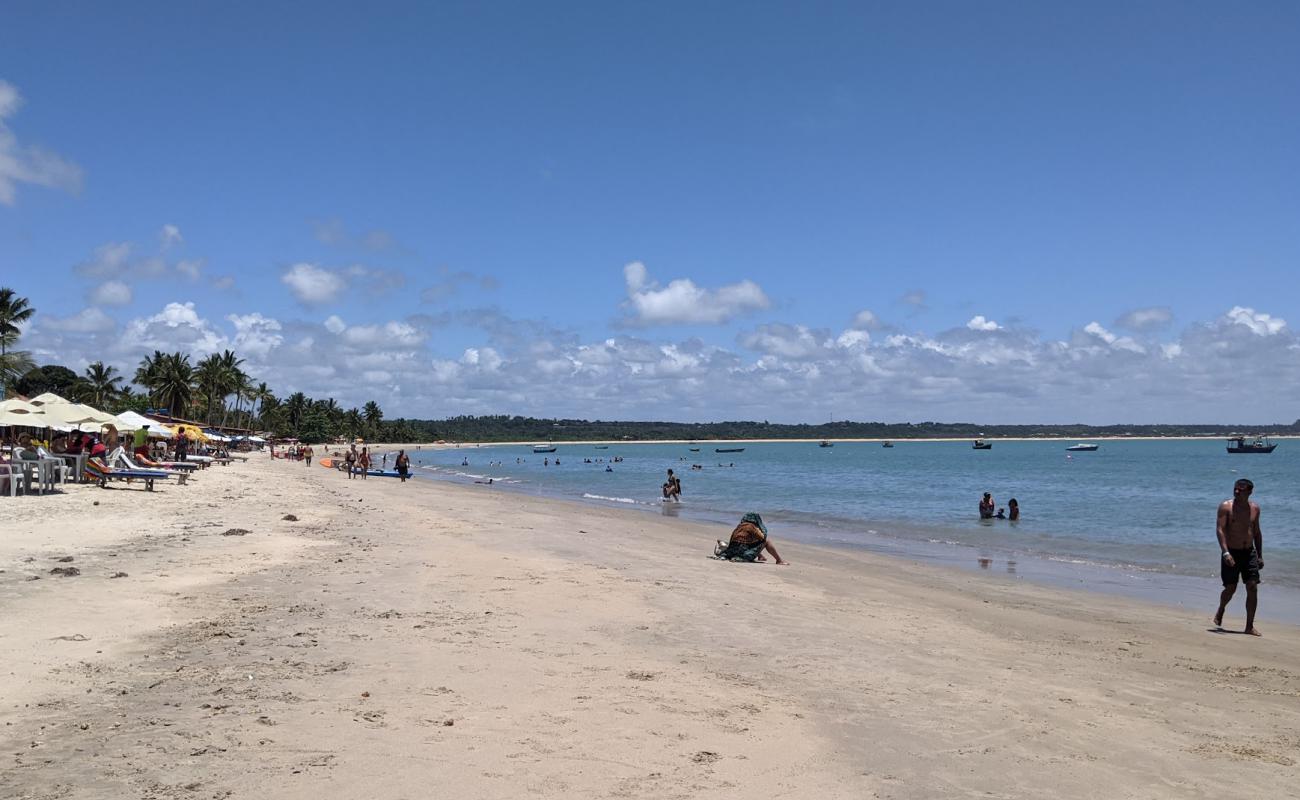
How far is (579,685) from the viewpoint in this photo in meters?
6.75

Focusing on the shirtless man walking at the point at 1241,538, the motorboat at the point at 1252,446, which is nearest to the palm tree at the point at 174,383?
the shirtless man walking at the point at 1241,538

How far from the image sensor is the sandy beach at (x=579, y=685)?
498 cm

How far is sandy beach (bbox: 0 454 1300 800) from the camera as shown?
16.3ft

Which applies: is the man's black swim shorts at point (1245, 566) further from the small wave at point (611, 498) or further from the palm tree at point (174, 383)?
the palm tree at point (174, 383)

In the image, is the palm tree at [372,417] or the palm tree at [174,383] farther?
the palm tree at [372,417]

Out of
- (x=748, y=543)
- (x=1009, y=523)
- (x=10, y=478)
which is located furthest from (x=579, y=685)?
(x=1009, y=523)

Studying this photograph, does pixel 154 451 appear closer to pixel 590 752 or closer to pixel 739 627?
pixel 739 627

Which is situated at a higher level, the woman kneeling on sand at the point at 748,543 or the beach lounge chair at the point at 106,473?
the beach lounge chair at the point at 106,473

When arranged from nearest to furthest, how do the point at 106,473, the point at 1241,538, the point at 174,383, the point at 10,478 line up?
the point at 1241,538 → the point at 10,478 → the point at 106,473 → the point at 174,383

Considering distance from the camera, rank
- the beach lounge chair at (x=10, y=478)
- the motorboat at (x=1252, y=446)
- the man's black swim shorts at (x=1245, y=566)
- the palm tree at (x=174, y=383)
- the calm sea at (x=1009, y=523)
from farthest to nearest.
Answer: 1. the motorboat at (x=1252, y=446)
2. the palm tree at (x=174, y=383)
3. the calm sea at (x=1009, y=523)
4. the beach lounge chair at (x=10, y=478)
5. the man's black swim shorts at (x=1245, y=566)

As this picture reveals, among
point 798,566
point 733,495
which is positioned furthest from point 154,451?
point 798,566

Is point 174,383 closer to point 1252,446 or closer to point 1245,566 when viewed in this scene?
point 1245,566

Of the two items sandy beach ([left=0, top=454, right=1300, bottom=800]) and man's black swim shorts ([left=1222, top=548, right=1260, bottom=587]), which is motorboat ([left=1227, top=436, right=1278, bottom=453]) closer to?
sandy beach ([left=0, top=454, right=1300, bottom=800])

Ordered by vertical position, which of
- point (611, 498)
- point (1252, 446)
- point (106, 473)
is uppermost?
point (1252, 446)
